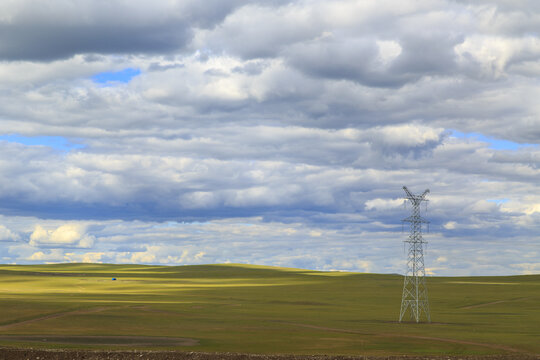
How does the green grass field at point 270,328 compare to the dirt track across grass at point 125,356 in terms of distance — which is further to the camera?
the green grass field at point 270,328

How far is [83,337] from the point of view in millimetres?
66000

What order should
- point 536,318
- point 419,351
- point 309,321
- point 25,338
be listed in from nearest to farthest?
point 419,351 < point 25,338 < point 309,321 < point 536,318

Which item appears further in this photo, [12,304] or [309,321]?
[12,304]

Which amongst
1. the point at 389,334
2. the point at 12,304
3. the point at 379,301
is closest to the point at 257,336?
the point at 389,334

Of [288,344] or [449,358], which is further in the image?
[288,344]

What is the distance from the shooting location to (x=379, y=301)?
140 m

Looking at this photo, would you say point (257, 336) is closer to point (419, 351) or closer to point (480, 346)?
point (419, 351)

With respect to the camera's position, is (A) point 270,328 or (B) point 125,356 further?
→ (A) point 270,328

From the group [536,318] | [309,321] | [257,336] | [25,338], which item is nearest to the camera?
[25,338]

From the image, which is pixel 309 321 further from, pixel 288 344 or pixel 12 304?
pixel 12 304

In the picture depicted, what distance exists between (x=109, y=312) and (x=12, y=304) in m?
→ 19.5

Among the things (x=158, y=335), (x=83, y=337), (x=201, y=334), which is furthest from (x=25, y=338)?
(x=201, y=334)

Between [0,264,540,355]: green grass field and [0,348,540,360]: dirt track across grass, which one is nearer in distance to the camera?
[0,348,540,360]: dirt track across grass

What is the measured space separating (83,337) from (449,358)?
122 feet
